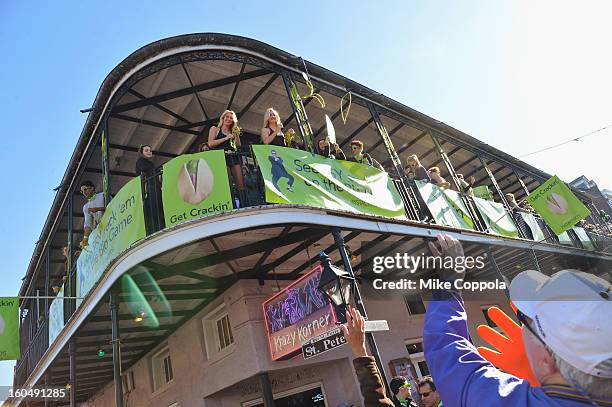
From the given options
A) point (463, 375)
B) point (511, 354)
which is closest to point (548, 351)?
point (463, 375)

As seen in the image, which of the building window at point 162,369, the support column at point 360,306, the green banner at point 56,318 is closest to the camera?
the support column at point 360,306

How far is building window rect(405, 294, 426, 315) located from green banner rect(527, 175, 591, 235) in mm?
4002

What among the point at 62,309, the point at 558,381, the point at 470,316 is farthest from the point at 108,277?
the point at 470,316

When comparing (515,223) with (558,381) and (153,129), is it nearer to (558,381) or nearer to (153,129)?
(153,129)

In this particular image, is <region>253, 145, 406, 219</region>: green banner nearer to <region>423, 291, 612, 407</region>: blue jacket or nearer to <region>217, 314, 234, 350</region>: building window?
<region>217, 314, 234, 350</region>: building window

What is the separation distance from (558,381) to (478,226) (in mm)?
8910

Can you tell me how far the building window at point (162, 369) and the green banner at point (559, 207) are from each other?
34.1 ft

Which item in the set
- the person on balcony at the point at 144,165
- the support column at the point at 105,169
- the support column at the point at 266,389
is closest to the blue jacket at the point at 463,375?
the person on balcony at the point at 144,165

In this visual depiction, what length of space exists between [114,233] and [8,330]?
162 inches

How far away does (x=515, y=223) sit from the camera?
11.0 meters

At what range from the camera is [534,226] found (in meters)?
11.6

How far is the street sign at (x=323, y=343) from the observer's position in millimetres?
5499

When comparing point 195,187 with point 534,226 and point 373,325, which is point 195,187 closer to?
point 373,325

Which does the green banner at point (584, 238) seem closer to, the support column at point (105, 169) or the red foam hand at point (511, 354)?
the red foam hand at point (511, 354)
